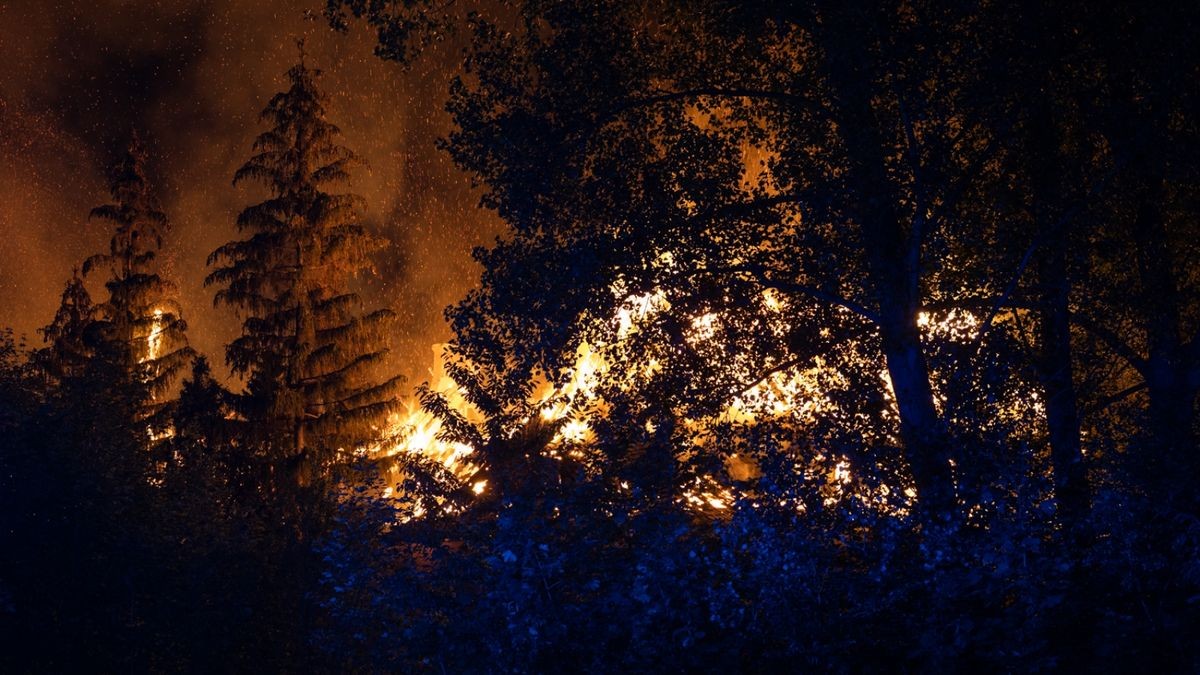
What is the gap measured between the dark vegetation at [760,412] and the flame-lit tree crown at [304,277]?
497 inches

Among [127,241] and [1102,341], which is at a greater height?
[127,241]

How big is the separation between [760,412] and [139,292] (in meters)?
28.3

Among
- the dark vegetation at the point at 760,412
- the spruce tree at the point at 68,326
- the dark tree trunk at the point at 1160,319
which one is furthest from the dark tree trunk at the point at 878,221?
the spruce tree at the point at 68,326

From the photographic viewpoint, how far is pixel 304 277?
36.3 meters

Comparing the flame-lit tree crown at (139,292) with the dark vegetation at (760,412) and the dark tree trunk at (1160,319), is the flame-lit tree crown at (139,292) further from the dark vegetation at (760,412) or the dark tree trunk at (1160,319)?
the dark tree trunk at (1160,319)

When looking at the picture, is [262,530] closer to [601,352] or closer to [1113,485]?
[601,352]

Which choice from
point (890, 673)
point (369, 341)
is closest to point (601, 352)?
point (890, 673)

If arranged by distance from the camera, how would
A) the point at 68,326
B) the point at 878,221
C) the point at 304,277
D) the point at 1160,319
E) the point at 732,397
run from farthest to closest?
the point at 68,326, the point at 304,277, the point at 732,397, the point at 1160,319, the point at 878,221

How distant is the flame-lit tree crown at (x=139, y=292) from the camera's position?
3769 centimetres

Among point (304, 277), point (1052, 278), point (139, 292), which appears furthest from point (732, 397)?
point (139, 292)

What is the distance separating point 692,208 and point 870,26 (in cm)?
320

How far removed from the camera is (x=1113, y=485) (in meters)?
9.43

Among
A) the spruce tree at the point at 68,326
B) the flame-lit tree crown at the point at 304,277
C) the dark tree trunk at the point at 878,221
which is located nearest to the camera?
the dark tree trunk at the point at 878,221

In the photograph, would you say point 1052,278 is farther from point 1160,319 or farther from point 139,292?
point 139,292
